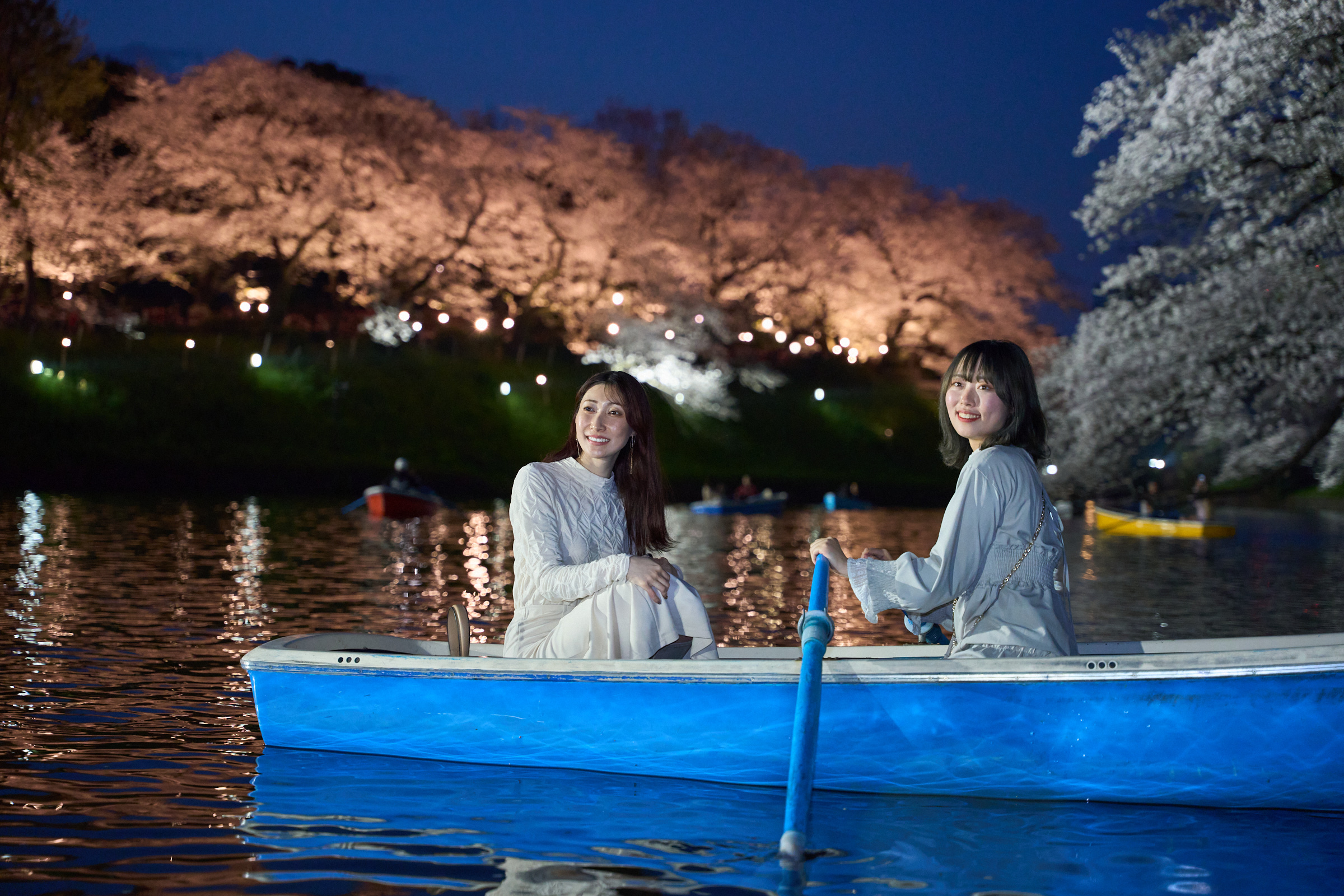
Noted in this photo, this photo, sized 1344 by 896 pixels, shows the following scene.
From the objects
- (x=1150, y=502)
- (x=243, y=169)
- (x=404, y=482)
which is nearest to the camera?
(x=404, y=482)

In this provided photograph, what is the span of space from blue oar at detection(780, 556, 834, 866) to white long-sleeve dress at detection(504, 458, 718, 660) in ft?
1.72

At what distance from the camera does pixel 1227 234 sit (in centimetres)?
1296

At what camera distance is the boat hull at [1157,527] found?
75.4ft

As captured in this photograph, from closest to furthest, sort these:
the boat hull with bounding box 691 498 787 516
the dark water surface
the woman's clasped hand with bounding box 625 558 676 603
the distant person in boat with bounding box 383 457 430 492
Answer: the dark water surface, the woman's clasped hand with bounding box 625 558 676 603, the distant person in boat with bounding box 383 457 430 492, the boat hull with bounding box 691 498 787 516

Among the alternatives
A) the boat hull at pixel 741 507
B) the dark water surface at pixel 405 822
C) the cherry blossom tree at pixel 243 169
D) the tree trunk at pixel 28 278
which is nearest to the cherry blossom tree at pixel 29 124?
the tree trunk at pixel 28 278

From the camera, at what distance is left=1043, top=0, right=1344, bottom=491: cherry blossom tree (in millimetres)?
11797

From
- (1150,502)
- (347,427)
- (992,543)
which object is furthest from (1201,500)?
(992,543)

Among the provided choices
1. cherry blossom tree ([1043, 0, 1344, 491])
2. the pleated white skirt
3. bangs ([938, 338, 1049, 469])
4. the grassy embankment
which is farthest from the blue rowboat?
the grassy embankment

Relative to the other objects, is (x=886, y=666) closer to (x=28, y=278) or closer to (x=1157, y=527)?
(x=1157, y=527)

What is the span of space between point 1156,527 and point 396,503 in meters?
14.5

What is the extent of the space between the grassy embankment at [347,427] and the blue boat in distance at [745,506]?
580cm

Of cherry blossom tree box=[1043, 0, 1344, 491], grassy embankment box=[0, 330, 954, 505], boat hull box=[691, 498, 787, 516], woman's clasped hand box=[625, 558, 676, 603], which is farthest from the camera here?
grassy embankment box=[0, 330, 954, 505]

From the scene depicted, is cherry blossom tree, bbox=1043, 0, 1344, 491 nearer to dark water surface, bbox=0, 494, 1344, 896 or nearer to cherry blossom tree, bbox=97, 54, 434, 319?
dark water surface, bbox=0, 494, 1344, 896

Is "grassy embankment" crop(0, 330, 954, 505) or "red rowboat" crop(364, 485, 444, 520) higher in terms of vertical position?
"grassy embankment" crop(0, 330, 954, 505)
